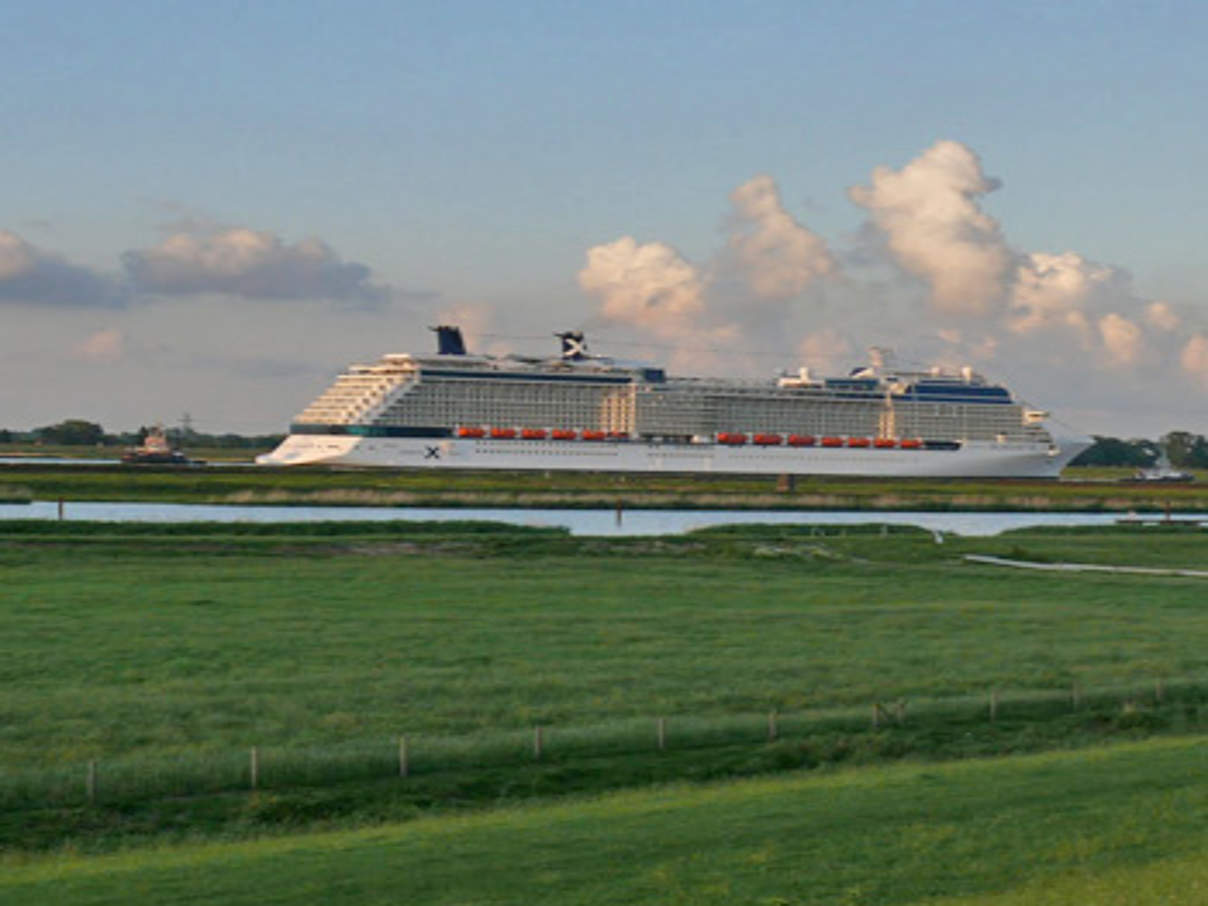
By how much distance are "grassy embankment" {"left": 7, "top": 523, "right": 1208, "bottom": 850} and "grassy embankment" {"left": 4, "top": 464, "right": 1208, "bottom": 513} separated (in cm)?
4368

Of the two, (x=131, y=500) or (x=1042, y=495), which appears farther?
(x=1042, y=495)

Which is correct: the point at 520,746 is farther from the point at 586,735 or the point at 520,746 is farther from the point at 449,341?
the point at 449,341

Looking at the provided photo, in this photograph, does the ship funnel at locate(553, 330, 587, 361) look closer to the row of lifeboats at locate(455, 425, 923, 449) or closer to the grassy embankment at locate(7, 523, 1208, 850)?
the row of lifeboats at locate(455, 425, 923, 449)

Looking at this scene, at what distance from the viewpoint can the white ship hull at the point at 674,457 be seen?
5689 inches

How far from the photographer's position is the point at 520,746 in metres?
24.6

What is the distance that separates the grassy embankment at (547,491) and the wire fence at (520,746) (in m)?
68.1

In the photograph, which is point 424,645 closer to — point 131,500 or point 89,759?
point 89,759

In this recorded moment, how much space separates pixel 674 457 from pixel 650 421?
407 cm

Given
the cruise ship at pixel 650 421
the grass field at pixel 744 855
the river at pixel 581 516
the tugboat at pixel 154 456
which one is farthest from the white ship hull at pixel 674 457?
the grass field at pixel 744 855

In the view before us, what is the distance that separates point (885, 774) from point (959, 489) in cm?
11692

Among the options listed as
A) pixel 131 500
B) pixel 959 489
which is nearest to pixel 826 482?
pixel 959 489

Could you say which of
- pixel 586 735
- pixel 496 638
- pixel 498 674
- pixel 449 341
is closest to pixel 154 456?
pixel 449 341

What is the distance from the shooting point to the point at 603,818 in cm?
2033

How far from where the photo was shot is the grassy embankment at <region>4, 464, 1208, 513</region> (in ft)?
332
